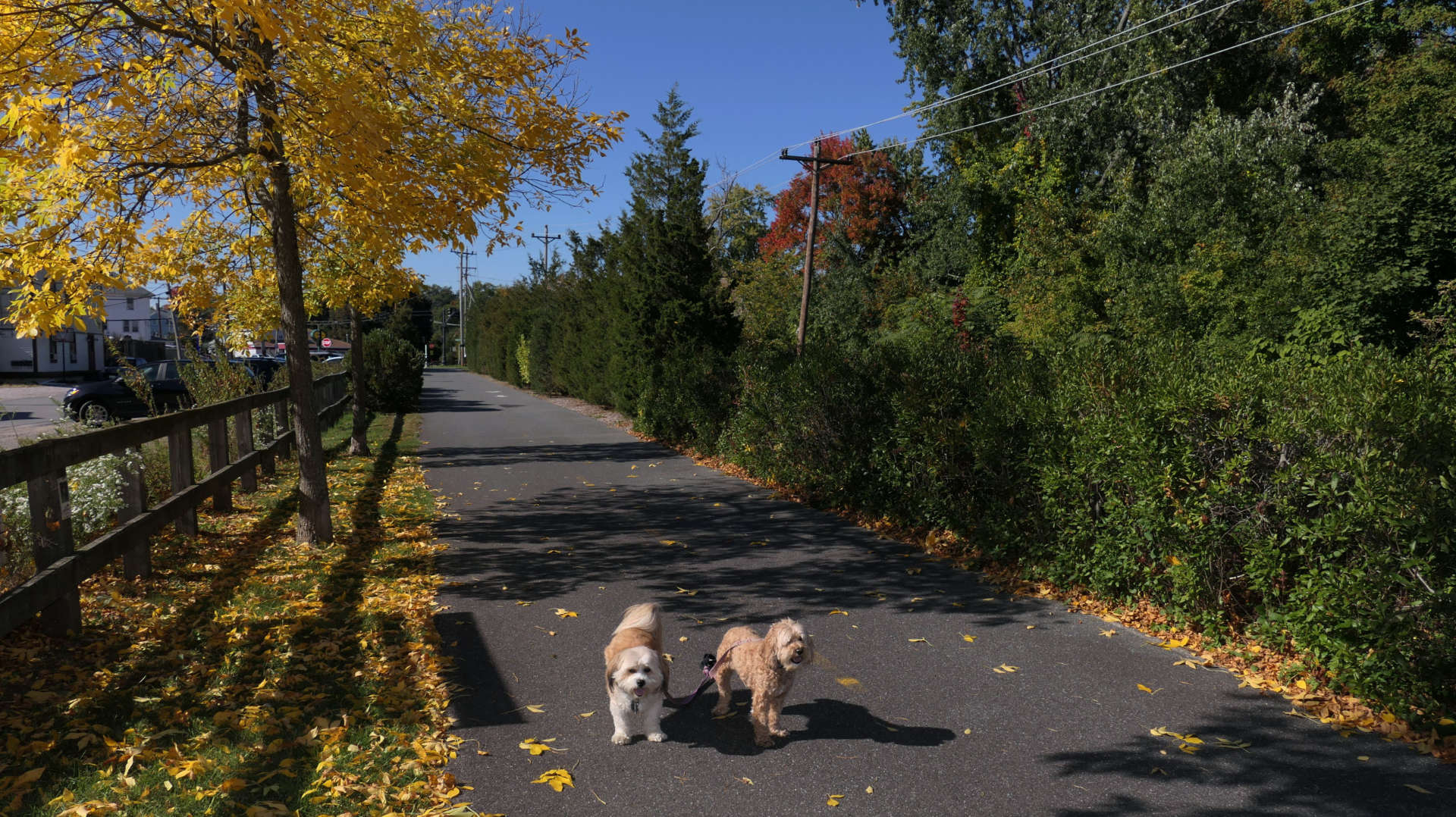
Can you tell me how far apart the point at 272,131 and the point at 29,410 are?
24197 millimetres

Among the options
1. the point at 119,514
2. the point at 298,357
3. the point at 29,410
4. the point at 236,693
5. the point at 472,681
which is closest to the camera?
the point at 236,693

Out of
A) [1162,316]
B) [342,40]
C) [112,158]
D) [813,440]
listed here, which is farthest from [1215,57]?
[112,158]

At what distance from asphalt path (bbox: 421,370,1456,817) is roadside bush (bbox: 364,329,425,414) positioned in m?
18.7

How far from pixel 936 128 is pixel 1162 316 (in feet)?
46.7

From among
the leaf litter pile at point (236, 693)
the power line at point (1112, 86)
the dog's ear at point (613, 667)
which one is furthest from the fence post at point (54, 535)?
the power line at point (1112, 86)

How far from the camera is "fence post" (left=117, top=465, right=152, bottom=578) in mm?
6328

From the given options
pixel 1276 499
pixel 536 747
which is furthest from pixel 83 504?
pixel 1276 499

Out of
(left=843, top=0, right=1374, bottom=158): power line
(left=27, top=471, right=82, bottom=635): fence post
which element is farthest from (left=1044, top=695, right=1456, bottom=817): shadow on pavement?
(left=843, top=0, right=1374, bottom=158): power line

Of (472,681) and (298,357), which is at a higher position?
(298,357)

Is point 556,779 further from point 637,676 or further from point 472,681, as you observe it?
point 472,681

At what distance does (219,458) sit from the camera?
8.73 meters

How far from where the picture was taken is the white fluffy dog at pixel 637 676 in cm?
380

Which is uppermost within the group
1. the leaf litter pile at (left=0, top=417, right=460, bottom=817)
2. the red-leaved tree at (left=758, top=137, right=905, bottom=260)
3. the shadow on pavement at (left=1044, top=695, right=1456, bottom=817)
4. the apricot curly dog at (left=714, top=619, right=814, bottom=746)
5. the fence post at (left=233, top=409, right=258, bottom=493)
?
the red-leaved tree at (left=758, top=137, right=905, bottom=260)

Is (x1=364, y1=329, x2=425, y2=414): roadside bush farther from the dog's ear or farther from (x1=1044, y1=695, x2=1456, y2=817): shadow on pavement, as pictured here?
(x1=1044, y1=695, x2=1456, y2=817): shadow on pavement
